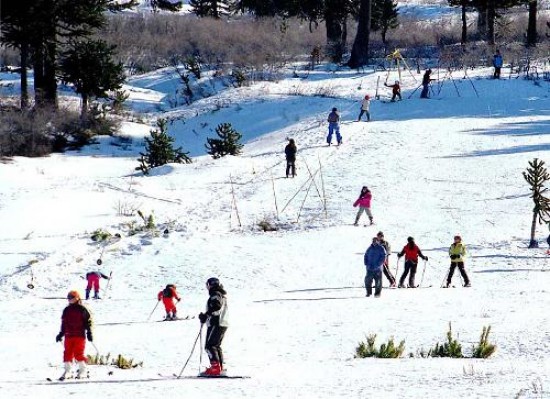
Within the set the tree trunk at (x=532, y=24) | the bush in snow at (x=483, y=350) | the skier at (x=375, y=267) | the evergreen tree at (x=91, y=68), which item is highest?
the tree trunk at (x=532, y=24)

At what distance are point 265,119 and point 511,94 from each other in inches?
451

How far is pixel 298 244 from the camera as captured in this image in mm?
26203

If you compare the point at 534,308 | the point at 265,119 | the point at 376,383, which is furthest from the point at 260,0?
the point at 376,383

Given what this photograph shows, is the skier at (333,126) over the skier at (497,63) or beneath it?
beneath

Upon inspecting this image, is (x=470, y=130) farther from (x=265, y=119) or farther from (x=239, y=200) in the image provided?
(x=239, y=200)

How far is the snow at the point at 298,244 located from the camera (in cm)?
1410

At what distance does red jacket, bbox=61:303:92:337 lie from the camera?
14250 millimetres

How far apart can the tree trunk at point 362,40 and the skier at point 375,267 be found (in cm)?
3410

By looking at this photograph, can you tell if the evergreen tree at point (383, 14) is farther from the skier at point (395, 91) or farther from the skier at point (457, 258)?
the skier at point (457, 258)

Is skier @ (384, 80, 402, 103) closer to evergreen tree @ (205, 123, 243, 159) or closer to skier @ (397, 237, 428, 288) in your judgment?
evergreen tree @ (205, 123, 243, 159)

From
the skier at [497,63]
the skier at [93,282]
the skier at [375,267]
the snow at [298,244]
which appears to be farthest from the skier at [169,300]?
the skier at [497,63]

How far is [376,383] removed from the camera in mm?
12625

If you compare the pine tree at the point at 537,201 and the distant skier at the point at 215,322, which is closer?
the distant skier at the point at 215,322

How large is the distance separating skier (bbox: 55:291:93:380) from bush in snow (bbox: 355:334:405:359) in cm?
387
